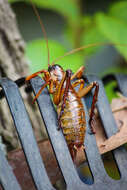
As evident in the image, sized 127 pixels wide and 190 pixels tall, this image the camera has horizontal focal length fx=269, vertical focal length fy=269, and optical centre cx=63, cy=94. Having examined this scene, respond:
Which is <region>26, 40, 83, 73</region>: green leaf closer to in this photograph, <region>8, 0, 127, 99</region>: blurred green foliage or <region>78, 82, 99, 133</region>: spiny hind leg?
<region>8, 0, 127, 99</region>: blurred green foliage

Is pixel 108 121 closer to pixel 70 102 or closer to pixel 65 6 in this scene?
pixel 70 102

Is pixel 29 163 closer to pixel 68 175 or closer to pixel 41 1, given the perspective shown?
pixel 68 175

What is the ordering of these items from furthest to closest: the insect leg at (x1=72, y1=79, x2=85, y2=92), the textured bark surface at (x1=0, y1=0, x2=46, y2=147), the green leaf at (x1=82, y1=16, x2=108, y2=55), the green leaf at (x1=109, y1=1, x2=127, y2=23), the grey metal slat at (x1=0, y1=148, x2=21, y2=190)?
the green leaf at (x1=82, y1=16, x2=108, y2=55) < the green leaf at (x1=109, y1=1, x2=127, y2=23) < the textured bark surface at (x1=0, y1=0, x2=46, y2=147) < the insect leg at (x1=72, y1=79, x2=85, y2=92) < the grey metal slat at (x1=0, y1=148, x2=21, y2=190)

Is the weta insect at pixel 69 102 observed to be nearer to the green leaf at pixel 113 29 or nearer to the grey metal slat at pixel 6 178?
the grey metal slat at pixel 6 178

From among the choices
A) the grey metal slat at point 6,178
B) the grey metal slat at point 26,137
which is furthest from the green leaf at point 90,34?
the grey metal slat at point 6,178

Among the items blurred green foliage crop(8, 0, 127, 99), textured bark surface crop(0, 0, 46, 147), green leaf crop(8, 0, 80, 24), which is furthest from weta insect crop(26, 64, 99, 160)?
green leaf crop(8, 0, 80, 24)

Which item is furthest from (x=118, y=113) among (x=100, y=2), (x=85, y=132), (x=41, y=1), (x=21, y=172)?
(x=100, y=2)

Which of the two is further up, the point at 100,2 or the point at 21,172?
the point at 100,2
